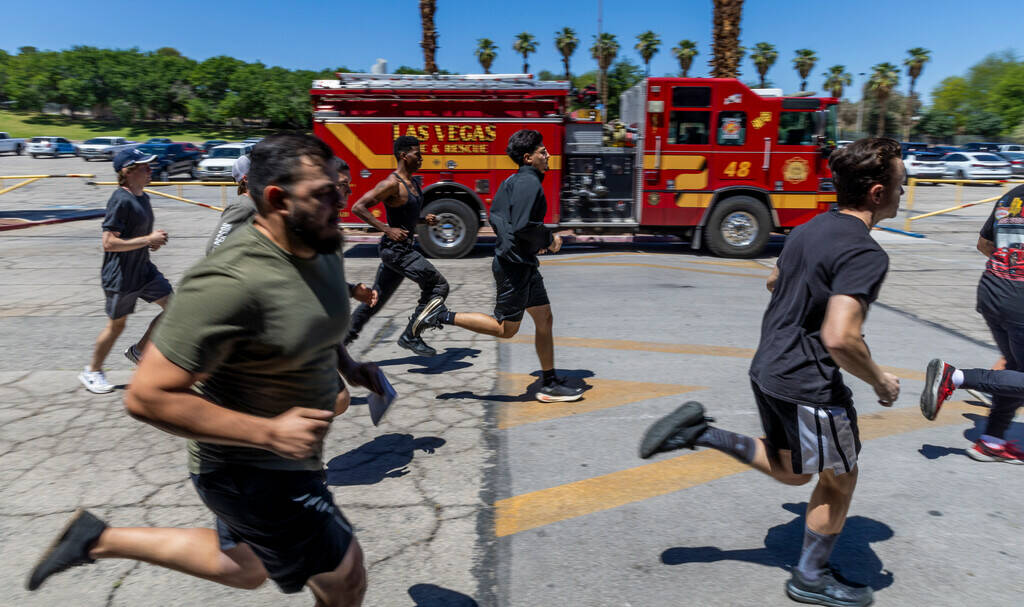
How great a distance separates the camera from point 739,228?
12031mm

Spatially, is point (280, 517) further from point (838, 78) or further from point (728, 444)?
point (838, 78)

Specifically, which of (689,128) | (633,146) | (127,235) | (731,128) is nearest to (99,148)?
(633,146)

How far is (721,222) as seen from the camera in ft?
39.3

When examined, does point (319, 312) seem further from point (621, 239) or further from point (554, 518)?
point (621, 239)

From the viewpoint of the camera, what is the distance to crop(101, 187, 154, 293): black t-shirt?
16.6ft

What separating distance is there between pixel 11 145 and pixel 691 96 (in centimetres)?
4904

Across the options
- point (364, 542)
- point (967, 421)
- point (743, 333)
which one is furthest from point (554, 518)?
point (743, 333)

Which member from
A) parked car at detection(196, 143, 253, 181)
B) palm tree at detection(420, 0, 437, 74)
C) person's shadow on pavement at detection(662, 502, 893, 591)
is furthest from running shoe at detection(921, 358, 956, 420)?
parked car at detection(196, 143, 253, 181)

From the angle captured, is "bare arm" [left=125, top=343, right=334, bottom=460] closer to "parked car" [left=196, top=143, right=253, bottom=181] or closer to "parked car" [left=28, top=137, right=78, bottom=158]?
"parked car" [left=196, top=143, right=253, bottom=181]

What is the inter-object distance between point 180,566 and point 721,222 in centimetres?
1092

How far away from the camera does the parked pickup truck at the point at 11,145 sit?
4559 centimetres

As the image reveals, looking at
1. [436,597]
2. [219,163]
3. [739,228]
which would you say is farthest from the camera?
[219,163]

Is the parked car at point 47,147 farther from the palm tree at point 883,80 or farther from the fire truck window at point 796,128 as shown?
the palm tree at point 883,80

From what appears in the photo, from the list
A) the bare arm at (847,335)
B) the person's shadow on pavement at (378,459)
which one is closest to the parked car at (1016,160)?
the person's shadow on pavement at (378,459)
